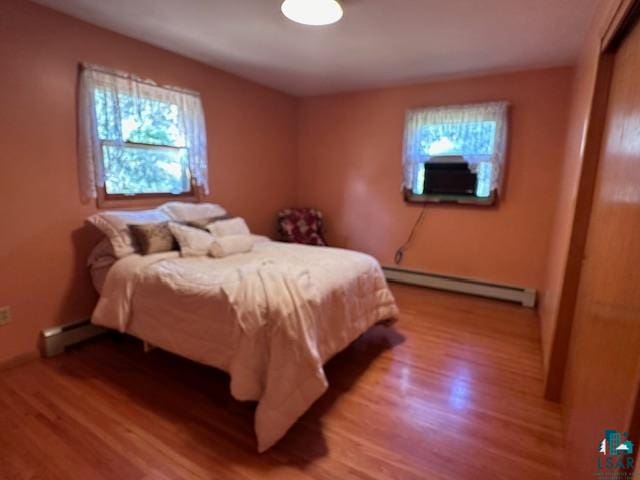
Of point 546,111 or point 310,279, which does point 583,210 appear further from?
point 546,111

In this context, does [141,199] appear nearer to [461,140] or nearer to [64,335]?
[64,335]

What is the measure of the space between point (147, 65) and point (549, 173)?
387 cm

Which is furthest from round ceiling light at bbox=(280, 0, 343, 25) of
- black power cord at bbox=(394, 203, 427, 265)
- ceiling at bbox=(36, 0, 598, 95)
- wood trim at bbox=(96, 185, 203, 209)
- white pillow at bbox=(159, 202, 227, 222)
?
black power cord at bbox=(394, 203, 427, 265)

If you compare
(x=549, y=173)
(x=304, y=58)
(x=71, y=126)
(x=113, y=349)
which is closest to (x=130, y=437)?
(x=113, y=349)

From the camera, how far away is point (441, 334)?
2824mm

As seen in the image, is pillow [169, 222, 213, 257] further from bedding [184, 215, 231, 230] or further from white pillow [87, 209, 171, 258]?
white pillow [87, 209, 171, 258]

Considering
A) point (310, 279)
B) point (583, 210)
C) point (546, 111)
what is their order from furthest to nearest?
point (546, 111), point (310, 279), point (583, 210)

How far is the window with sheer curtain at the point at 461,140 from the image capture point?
3449 mm

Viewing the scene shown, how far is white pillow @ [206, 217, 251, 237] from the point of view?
2.78 m

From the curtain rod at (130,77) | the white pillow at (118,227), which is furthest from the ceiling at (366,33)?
the white pillow at (118,227)

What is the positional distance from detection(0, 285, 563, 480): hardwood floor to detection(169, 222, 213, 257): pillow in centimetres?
78

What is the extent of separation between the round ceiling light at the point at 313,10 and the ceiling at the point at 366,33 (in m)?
0.15

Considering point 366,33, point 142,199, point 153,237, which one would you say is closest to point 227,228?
point 153,237

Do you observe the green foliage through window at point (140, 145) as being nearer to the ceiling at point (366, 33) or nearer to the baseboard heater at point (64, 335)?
the ceiling at point (366, 33)
